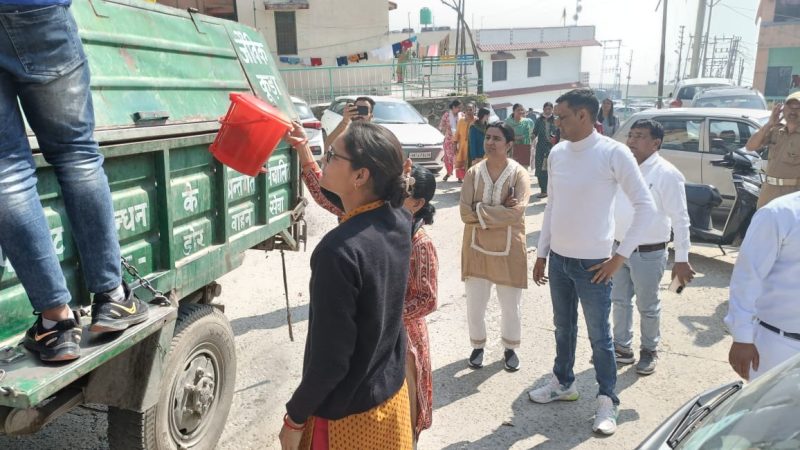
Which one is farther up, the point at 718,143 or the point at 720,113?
the point at 720,113

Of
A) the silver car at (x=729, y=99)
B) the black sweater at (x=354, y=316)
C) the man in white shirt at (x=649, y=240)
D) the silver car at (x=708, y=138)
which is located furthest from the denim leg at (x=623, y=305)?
the silver car at (x=729, y=99)

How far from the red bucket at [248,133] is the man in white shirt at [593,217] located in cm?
166

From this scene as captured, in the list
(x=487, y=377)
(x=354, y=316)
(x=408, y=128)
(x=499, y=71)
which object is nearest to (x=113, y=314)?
(x=354, y=316)

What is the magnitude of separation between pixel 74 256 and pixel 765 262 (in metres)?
2.69

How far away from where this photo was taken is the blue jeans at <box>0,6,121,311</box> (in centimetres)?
176

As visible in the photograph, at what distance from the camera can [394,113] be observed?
42.8ft

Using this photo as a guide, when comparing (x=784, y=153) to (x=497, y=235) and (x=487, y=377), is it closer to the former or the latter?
(x=497, y=235)

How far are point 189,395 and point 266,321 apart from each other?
2.29 metres

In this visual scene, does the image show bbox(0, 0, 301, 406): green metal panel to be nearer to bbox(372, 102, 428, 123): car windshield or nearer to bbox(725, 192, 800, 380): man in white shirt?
bbox(725, 192, 800, 380): man in white shirt

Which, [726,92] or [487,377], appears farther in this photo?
[726,92]

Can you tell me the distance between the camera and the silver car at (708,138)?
7723 millimetres

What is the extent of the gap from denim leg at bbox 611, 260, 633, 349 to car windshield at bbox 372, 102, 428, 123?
8.75 metres

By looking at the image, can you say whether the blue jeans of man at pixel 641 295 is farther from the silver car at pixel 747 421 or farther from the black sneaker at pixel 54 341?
the black sneaker at pixel 54 341

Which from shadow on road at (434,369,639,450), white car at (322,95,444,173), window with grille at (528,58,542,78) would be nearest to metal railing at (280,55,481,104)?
white car at (322,95,444,173)
